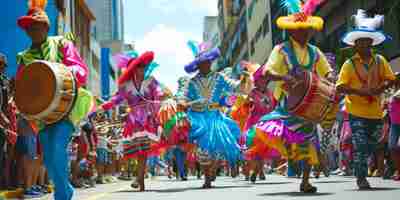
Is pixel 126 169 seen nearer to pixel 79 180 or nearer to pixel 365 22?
pixel 79 180

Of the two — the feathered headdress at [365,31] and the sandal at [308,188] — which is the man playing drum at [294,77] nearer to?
the sandal at [308,188]

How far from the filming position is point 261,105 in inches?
662

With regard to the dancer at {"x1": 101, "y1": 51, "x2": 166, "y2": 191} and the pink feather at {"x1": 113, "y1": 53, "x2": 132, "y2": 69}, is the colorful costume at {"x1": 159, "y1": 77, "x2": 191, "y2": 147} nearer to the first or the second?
the dancer at {"x1": 101, "y1": 51, "x2": 166, "y2": 191}

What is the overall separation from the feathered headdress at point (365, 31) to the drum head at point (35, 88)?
13.7 feet

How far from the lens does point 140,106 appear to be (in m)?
12.9

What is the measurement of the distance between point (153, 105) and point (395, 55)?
52.4 ft

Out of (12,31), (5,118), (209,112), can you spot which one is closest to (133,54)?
(209,112)

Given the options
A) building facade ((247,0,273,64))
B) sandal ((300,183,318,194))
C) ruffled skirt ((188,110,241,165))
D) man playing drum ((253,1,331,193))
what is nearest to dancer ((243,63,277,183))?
ruffled skirt ((188,110,241,165))

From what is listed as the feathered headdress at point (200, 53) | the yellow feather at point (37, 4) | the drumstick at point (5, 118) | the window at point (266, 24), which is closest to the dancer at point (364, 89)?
the feathered headdress at point (200, 53)

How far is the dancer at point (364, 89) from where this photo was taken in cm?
975

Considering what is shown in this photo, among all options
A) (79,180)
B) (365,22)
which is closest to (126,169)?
(79,180)

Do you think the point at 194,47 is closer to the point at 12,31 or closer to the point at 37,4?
the point at 37,4

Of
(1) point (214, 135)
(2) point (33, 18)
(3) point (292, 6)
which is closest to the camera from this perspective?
(2) point (33, 18)

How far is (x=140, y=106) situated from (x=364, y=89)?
425 centimetres
